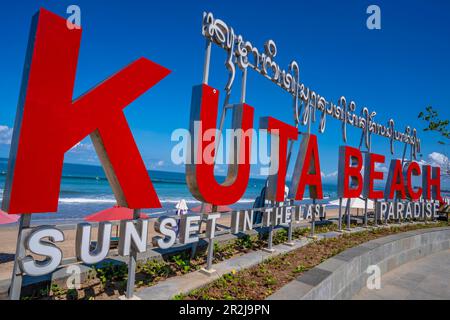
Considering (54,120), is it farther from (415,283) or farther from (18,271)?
(415,283)

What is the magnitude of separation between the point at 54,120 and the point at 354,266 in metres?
6.62

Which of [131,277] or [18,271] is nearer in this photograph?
[18,271]

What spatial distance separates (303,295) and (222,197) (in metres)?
2.64

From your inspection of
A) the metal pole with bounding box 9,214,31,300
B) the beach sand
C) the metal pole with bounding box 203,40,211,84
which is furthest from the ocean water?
the metal pole with bounding box 203,40,211,84

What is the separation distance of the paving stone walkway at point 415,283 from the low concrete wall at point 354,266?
23cm

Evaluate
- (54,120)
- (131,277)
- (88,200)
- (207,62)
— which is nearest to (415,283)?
(131,277)

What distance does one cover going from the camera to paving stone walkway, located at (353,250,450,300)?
268 inches

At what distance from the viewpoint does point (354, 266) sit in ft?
22.1

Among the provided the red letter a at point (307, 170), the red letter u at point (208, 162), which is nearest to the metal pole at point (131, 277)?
the red letter u at point (208, 162)

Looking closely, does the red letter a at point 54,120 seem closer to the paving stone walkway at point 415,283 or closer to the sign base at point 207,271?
the sign base at point 207,271

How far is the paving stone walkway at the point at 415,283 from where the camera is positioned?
6816 millimetres

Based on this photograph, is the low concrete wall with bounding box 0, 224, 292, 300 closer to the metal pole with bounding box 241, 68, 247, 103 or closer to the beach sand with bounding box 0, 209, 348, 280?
the beach sand with bounding box 0, 209, 348, 280
